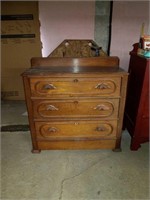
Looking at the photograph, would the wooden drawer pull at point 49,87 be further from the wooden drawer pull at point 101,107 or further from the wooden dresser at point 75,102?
the wooden drawer pull at point 101,107

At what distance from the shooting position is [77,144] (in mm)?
1594

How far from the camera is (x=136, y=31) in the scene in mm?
2299

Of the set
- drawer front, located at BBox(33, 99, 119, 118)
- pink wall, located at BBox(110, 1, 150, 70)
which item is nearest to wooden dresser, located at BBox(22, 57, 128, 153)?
drawer front, located at BBox(33, 99, 119, 118)

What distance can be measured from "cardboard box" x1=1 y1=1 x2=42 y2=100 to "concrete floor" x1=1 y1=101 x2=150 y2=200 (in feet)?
4.16

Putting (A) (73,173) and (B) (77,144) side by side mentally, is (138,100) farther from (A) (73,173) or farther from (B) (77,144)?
(A) (73,173)

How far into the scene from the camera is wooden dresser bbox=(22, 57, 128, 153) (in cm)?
134

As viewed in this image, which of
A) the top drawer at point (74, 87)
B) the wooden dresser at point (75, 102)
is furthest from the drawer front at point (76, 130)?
the top drawer at point (74, 87)

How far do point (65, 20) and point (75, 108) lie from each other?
4.94 ft

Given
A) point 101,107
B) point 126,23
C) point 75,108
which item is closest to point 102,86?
point 101,107

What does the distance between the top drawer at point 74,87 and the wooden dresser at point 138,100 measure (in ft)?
0.78

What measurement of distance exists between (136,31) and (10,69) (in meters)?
2.01

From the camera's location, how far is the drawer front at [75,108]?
1.42 m

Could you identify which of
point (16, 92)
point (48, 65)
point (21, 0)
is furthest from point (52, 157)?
point (21, 0)

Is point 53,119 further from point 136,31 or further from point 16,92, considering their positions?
point 136,31
